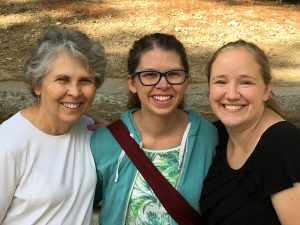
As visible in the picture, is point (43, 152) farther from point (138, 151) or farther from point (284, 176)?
point (284, 176)

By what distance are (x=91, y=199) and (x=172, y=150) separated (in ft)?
1.68

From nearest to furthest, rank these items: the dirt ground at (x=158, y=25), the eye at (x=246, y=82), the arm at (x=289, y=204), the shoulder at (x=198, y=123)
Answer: the arm at (x=289, y=204) → the eye at (x=246, y=82) → the shoulder at (x=198, y=123) → the dirt ground at (x=158, y=25)

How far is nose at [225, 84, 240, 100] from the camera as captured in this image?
2465 mm

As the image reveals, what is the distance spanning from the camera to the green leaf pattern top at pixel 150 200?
2672 mm

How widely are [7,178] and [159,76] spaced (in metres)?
0.93

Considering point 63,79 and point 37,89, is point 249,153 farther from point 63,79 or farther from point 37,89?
point 37,89

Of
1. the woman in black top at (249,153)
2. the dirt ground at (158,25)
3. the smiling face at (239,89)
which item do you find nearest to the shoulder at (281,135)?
the woman in black top at (249,153)

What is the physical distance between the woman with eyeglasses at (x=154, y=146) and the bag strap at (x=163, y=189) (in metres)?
0.02

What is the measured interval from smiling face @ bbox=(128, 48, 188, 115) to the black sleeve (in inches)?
21.8

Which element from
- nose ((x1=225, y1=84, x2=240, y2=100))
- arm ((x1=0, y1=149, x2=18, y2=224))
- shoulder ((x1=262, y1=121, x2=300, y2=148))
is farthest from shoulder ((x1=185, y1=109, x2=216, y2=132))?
arm ((x1=0, y1=149, x2=18, y2=224))

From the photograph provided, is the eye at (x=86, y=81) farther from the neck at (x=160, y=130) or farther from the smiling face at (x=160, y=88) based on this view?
the neck at (x=160, y=130)

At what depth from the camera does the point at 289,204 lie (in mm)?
2244

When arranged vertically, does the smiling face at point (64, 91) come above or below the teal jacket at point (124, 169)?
above

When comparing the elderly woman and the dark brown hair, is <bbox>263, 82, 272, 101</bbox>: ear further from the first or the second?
the elderly woman
